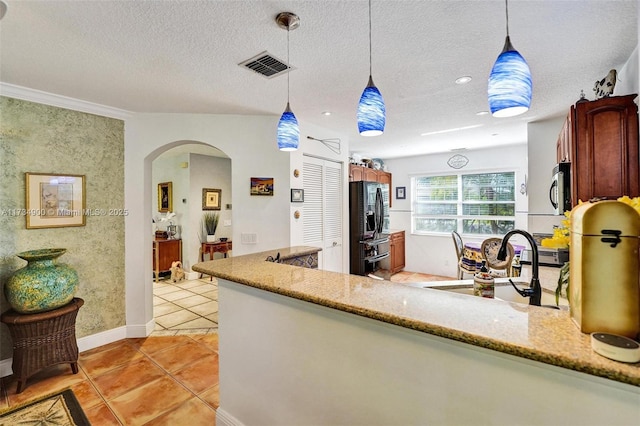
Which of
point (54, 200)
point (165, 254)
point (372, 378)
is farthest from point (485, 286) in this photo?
point (165, 254)

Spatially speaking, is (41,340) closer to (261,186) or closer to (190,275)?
(261,186)

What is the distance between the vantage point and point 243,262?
77.1 inches

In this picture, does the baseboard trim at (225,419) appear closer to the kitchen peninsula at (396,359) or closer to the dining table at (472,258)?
the kitchen peninsula at (396,359)

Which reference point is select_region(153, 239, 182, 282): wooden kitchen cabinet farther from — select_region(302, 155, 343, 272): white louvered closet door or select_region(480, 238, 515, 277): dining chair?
select_region(480, 238, 515, 277): dining chair

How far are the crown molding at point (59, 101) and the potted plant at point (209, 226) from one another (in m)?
2.82

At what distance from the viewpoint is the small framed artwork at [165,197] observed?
601 centimetres

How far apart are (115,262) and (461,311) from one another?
Result: 350 cm

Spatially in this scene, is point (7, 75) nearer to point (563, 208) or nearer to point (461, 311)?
point (461, 311)

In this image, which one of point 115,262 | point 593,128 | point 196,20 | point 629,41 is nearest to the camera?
point 196,20

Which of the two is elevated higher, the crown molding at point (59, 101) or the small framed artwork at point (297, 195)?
the crown molding at point (59, 101)

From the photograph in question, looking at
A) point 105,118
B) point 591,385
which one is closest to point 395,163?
point 105,118

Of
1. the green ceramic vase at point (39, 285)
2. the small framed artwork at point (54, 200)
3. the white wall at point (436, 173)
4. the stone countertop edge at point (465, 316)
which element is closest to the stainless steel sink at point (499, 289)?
the stone countertop edge at point (465, 316)

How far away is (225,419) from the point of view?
1802mm

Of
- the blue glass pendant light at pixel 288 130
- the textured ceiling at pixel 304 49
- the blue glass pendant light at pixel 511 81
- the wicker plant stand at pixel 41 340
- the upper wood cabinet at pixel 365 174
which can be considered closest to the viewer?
the blue glass pendant light at pixel 511 81
